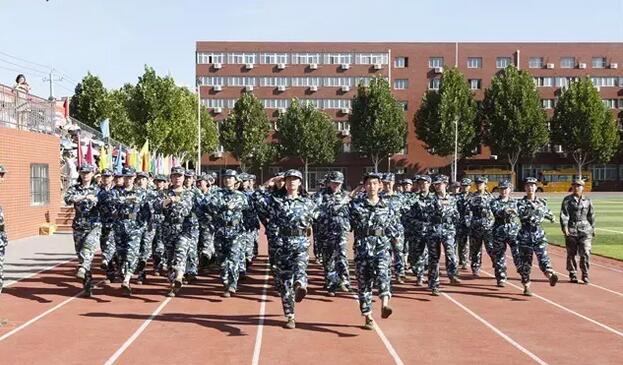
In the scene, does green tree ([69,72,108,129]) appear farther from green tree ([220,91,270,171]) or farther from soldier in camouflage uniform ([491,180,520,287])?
soldier in camouflage uniform ([491,180,520,287])

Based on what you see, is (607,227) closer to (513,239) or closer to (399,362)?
(513,239)

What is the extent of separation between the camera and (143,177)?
13070mm

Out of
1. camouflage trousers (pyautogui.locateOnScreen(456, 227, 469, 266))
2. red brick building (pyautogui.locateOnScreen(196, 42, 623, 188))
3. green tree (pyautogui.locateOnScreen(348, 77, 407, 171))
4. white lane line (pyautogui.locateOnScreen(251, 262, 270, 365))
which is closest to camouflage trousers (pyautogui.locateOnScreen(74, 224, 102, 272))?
white lane line (pyautogui.locateOnScreen(251, 262, 270, 365))

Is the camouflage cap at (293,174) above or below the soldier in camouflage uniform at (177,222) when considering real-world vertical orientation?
above

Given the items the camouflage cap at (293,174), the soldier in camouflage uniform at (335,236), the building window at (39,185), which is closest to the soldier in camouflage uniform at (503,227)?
the soldier in camouflage uniform at (335,236)

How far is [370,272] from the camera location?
8.83 metres

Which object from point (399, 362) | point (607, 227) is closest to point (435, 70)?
point (607, 227)

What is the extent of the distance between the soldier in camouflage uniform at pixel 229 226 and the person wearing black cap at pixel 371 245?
3.05 m

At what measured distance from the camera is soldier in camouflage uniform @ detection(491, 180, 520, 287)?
12.2 metres

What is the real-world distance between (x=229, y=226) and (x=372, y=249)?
3358mm

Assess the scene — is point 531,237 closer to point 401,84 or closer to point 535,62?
point 401,84

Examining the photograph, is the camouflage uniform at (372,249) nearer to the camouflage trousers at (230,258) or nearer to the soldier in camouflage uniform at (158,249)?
the camouflage trousers at (230,258)

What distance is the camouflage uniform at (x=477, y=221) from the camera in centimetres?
1348

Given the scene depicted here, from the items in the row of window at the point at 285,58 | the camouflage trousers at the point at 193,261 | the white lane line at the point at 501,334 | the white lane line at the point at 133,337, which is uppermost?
the row of window at the point at 285,58
